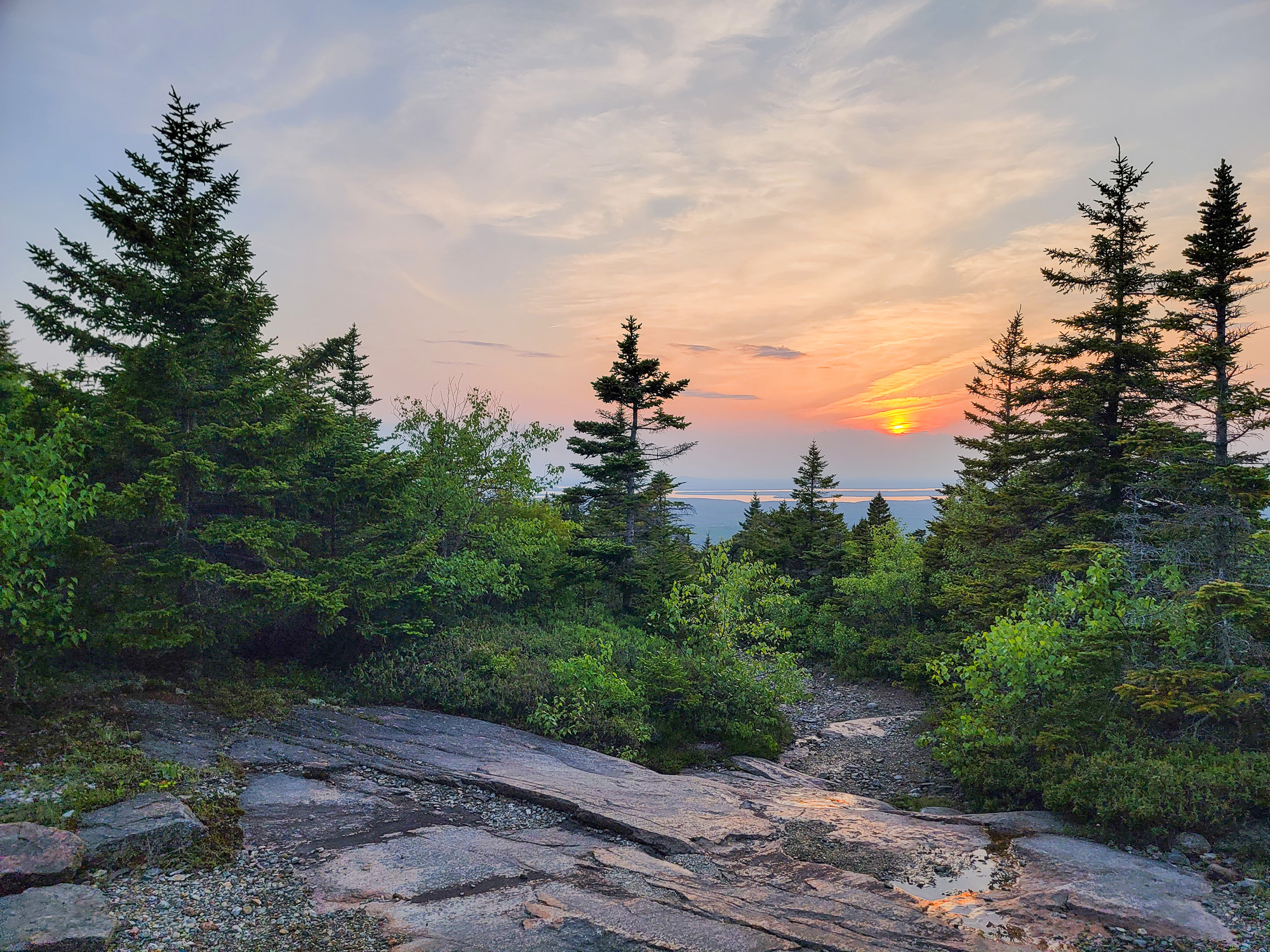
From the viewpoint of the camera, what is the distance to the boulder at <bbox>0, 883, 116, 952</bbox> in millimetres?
5668

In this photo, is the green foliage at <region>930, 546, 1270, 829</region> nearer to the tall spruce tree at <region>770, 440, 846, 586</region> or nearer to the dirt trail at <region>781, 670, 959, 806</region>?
the dirt trail at <region>781, 670, 959, 806</region>

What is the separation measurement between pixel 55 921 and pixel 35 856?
4.45ft

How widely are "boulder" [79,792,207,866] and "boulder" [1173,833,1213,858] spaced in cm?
1495

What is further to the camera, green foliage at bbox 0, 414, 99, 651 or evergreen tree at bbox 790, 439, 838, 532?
evergreen tree at bbox 790, 439, 838, 532

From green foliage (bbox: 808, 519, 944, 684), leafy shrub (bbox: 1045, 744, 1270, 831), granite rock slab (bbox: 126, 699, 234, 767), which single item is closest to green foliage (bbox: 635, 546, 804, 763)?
leafy shrub (bbox: 1045, 744, 1270, 831)

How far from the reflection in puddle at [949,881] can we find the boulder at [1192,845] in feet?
10.3

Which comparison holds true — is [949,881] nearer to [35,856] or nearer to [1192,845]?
[1192,845]

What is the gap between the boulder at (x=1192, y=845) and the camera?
982 centimetres

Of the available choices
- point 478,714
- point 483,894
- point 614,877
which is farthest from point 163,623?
point 614,877

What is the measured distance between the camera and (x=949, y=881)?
9211 millimetres

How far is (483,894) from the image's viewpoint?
24.9 feet

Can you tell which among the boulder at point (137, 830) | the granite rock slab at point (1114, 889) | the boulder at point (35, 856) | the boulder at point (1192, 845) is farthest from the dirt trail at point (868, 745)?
the boulder at point (35, 856)

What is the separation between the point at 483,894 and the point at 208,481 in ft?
37.6

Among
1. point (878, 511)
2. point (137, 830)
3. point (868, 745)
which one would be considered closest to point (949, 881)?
point (868, 745)
